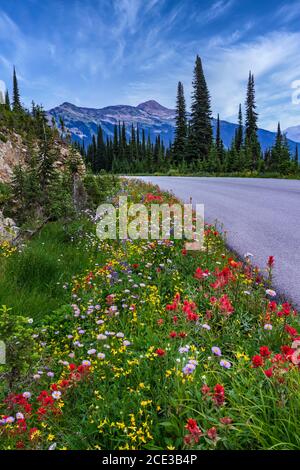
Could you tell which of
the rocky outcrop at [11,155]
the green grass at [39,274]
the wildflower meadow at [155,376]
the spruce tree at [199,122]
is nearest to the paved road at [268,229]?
the wildflower meadow at [155,376]

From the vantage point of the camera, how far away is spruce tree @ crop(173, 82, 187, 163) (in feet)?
186

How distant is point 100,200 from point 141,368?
9902 millimetres

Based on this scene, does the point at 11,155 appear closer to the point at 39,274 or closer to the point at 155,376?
the point at 39,274

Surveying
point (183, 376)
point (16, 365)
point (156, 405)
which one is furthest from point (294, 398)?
point (16, 365)

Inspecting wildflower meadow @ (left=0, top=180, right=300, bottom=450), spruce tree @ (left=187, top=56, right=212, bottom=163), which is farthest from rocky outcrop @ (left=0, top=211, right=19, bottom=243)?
→ spruce tree @ (left=187, top=56, right=212, bottom=163)

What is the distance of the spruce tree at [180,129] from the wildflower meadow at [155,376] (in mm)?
52968

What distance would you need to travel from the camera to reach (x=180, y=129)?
192 feet

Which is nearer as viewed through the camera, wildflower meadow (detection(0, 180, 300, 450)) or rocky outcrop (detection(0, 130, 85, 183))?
wildflower meadow (detection(0, 180, 300, 450))

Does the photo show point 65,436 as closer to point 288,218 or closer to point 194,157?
point 288,218

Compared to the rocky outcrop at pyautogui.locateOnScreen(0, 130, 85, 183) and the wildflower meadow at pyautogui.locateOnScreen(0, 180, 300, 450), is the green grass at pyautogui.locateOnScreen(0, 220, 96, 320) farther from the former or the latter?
the rocky outcrop at pyautogui.locateOnScreen(0, 130, 85, 183)

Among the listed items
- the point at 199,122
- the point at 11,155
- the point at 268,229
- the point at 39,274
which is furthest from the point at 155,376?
the point at 199,122

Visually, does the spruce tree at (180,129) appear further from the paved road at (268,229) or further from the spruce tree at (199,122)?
the paved road at (268,229)

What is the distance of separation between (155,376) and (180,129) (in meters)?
59.3

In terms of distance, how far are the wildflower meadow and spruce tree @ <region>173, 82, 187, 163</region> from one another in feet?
174
